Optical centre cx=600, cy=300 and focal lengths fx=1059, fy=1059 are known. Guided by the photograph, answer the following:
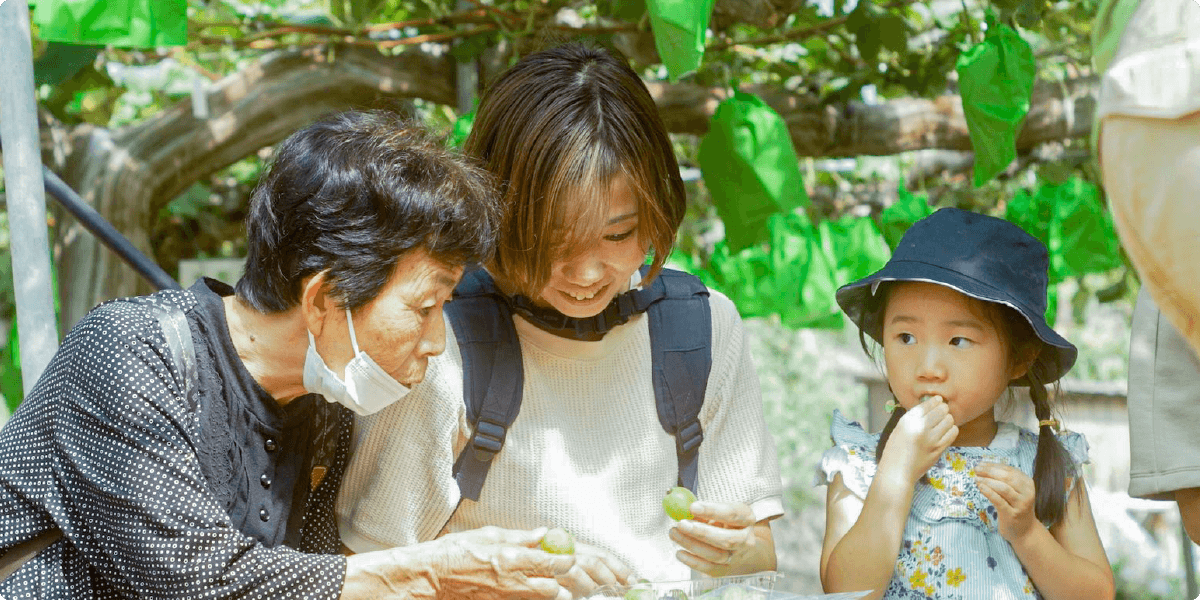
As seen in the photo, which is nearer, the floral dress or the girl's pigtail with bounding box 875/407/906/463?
the floral dress

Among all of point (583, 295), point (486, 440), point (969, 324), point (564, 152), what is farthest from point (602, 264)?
point (969, 324)

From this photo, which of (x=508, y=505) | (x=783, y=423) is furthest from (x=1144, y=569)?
(x=508, y=505)

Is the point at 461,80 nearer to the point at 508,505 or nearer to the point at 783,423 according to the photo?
the point at 508,505

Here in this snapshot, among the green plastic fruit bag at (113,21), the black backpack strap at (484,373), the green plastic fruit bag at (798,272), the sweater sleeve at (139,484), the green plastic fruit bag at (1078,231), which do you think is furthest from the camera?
the green plastic fruit bag at (1078,231)

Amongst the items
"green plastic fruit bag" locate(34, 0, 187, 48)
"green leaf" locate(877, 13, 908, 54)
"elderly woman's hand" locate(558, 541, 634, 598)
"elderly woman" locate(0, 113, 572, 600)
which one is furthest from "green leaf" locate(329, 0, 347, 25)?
"elderly woman's hand" locate(558, 541, 634, 598)

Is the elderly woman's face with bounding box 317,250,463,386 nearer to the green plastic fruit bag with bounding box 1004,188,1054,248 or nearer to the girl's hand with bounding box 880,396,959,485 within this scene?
the girl's hand with bounding box 880,396,959,485

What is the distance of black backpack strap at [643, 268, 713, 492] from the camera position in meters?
1.90

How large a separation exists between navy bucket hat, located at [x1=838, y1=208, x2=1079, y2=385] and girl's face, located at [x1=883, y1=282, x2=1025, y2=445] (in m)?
0.04

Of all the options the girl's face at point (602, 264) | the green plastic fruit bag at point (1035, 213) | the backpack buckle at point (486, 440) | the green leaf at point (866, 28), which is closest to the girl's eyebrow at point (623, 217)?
the girl's face at point (602, 264)

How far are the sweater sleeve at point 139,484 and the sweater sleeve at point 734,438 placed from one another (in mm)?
753

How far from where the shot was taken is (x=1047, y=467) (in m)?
1.92

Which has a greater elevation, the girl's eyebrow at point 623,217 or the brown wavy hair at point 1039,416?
the girl's eyebrow at point 623,217

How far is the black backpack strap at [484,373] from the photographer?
1.79m

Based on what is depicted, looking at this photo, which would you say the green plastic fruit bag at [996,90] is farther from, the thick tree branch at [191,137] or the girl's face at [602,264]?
the thick tree branch at [191,137]
